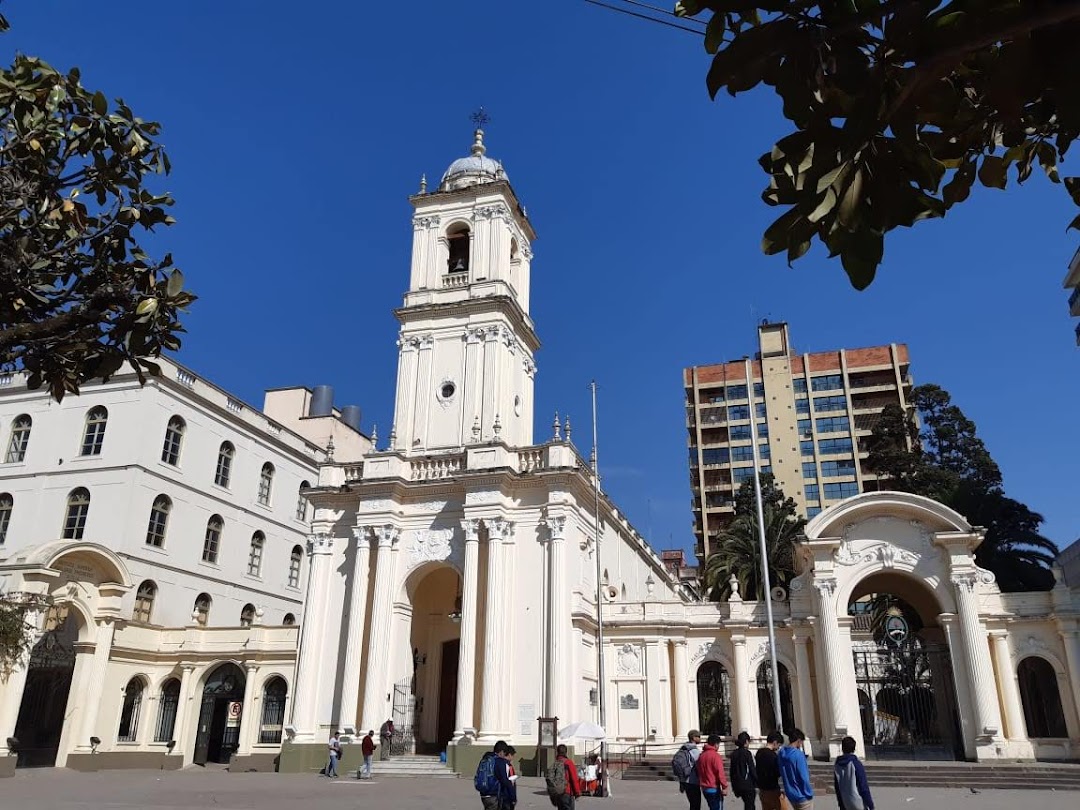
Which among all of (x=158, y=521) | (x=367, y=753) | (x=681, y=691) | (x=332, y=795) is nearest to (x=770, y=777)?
(x=332, y=795)

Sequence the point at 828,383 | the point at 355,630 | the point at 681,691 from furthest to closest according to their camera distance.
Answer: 1. the point at 828,383
2. the point at 681,691
3. the point at 355,630

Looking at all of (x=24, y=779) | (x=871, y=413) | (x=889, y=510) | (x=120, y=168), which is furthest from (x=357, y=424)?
(x=871, y=413)

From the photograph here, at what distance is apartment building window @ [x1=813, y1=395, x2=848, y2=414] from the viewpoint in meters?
73.1

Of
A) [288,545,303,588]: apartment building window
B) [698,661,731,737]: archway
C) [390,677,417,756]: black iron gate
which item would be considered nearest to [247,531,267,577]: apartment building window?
[288,545,303,588]: apartment building window

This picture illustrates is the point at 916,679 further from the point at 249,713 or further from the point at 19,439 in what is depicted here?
the point at 19,439

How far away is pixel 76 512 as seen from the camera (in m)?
30.8

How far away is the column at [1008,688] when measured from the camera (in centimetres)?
2302

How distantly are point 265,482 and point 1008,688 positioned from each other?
30004 millimetres

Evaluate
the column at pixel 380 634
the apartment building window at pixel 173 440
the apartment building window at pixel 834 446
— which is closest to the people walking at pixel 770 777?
the column at pixel 380 634

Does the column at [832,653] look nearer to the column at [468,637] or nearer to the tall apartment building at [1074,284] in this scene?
the column at [468,637]

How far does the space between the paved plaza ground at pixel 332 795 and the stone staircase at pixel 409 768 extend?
0.94 m

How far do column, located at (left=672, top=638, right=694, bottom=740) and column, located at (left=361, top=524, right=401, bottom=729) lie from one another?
935 cm

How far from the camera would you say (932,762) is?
2309cm

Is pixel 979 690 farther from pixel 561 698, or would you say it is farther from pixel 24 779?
pixel 24 779
